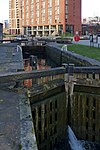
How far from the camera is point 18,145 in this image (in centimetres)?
628

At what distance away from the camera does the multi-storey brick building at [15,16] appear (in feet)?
490

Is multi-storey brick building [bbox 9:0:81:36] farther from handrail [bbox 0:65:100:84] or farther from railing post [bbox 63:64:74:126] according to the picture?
railing post [bbox 63:64:74:126]

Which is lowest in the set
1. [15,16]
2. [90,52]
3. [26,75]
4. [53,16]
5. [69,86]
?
[69,86]

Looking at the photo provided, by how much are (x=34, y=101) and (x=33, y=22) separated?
117m

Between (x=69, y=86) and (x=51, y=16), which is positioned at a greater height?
(x=51, y=16)

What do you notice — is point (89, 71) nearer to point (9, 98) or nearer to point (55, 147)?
point (55, 147)

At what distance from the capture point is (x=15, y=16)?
159m

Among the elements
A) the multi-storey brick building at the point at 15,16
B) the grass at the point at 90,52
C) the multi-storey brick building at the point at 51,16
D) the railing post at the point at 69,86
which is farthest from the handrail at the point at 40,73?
the multi-storey brick building at the point at 15,16

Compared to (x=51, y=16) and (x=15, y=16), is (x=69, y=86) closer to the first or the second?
(x=51, y=16)

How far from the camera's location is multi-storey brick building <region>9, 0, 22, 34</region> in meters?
150

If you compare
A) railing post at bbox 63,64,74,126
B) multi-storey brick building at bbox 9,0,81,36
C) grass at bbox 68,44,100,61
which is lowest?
railing post at bbox 63,64,74,126

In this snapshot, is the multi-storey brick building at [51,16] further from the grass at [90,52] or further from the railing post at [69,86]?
the railing post at [69,86]

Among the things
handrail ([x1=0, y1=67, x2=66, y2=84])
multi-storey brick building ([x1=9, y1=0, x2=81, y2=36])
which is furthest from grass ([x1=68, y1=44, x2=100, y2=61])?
multi-storey brick building ([x1=9, y1=0, x2=81, y2=36])

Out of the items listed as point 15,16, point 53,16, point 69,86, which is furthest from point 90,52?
point 15,16
